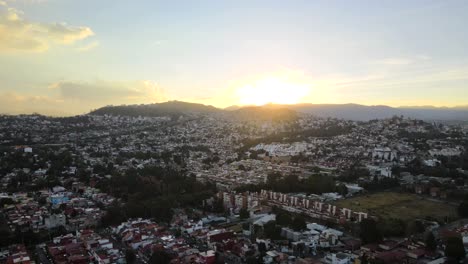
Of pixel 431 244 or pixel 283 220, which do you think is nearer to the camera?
pixel 431 244

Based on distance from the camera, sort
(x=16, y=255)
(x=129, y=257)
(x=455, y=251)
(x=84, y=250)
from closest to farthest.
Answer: (x=455, y=251) < (x=129, y=257) < (x=16, y=255) < (x=84, y=250)

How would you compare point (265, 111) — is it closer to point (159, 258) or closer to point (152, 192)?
point (152, 192)

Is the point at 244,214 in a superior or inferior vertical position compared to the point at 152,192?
inferior

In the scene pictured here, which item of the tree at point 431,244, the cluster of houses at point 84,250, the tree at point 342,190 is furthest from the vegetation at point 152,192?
the tree at point 431,244

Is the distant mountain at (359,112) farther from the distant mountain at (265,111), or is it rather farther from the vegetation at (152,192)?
the vegetation at (152,192)

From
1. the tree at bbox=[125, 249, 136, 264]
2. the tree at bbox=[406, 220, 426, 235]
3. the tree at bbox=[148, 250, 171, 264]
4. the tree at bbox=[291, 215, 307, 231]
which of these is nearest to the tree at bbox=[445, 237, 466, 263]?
the tree at bbox=[406, 220, 426, 235]

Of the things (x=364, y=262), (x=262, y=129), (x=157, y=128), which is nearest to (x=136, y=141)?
(x=157, y=128)

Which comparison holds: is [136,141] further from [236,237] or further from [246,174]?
[236,237]

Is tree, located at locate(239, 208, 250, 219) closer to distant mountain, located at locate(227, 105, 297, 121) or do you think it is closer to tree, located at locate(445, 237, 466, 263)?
tree, located at locate(445, 237, 466, 263)

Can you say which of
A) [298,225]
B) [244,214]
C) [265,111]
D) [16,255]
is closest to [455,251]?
[298,225]
